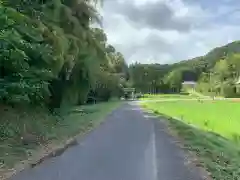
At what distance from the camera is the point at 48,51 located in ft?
41.8

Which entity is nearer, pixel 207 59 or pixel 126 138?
pixel 126 138

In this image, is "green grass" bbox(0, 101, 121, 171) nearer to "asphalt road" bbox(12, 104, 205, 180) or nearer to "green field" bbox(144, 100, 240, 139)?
"asphalt road" bbox(12, 104, 205, 180)

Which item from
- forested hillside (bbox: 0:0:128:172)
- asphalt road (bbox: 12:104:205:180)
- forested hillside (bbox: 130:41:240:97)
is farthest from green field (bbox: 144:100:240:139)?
forested hillside (bbox: 130:41:240:97)

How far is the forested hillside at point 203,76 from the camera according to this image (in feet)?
323

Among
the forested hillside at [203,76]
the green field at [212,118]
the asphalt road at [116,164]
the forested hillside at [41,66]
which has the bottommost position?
the green field at [212,118]

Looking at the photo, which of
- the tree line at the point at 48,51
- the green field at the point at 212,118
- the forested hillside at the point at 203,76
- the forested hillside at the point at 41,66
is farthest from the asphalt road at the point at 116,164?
the forested hillside at the point at 203,76

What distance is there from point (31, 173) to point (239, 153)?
7839 mm

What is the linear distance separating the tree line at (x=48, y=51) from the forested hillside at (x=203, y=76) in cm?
7744

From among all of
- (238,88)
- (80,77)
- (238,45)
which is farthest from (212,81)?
(80,77)

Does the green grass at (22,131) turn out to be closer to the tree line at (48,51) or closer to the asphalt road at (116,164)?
the tree line at (48,51)

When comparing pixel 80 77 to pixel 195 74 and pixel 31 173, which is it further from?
pixel 195 74

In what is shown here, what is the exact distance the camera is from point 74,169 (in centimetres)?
802

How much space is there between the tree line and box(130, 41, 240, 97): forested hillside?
3049 inches

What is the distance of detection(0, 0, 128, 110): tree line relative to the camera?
10648 mm
